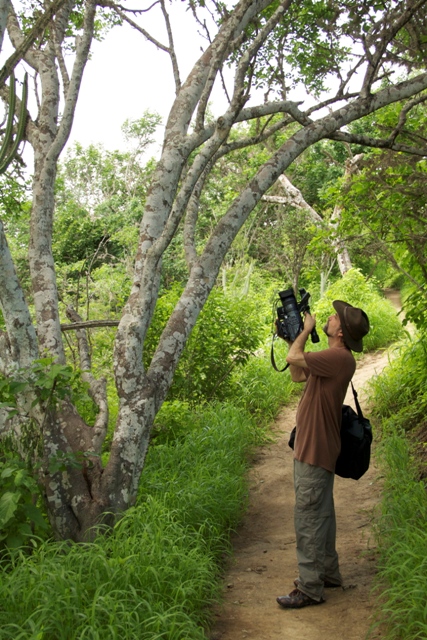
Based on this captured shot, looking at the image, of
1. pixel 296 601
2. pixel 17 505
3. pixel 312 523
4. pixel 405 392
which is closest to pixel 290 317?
pixel 312 523

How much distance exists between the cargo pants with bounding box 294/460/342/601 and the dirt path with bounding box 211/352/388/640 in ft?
0.60

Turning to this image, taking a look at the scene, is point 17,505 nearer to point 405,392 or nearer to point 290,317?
point 290,317

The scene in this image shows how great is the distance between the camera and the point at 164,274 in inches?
781

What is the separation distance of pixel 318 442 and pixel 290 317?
0.81m

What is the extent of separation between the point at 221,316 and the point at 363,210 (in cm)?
235

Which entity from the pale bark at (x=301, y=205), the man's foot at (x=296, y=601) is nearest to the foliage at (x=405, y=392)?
the man's foot at (x=296, y=601)

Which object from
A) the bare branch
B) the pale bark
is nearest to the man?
the bare branch

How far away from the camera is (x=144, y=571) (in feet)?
12.0

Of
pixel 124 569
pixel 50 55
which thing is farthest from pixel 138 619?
pixel 50 55

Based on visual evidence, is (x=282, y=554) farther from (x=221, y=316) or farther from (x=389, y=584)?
(x=221, y=316)

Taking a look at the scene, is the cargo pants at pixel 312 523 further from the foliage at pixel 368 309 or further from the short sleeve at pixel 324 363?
the foliage at pixel 368 309

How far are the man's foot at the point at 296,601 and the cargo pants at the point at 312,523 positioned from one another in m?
0.03

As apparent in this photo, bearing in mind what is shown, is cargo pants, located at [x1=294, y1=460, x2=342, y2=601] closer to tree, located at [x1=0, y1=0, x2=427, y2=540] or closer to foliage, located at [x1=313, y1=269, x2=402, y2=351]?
tree, located at [x1=0, y1=0, x2=427, y2=540]

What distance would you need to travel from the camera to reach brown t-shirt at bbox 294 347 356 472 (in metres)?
3.97
